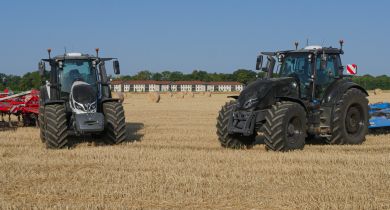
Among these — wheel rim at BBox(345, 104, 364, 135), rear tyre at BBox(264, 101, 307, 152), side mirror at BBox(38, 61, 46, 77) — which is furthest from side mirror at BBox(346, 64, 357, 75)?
side mirror at BBox(38, 61, 46, 77)

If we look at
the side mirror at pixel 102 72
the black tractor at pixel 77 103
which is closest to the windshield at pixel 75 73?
the black tractor at pixel 77 103

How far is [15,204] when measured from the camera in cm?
607

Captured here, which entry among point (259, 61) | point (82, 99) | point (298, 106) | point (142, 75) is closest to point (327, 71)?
point (259, 61)

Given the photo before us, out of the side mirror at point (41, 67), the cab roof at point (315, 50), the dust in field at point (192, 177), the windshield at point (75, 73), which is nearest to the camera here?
the dust in field at point (192, 177)

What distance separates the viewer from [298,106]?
34.5 ft

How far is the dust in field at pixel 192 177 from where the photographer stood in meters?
6.23

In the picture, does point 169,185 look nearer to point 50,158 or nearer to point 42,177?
point 42,177

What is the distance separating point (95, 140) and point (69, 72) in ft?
5.50

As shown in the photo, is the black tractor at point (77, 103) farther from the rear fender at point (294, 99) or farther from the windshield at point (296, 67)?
the windshield at point (296, 67)

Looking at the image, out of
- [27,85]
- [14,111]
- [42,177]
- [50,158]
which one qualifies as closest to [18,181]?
[42,177]

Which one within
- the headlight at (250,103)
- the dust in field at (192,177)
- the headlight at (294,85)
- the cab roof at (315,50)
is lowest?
the dust in field at (192,177)

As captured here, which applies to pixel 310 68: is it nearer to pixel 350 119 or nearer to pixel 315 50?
pixel 315 50

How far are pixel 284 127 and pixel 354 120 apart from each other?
2560 millimetres

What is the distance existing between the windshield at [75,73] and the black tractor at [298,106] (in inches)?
133
